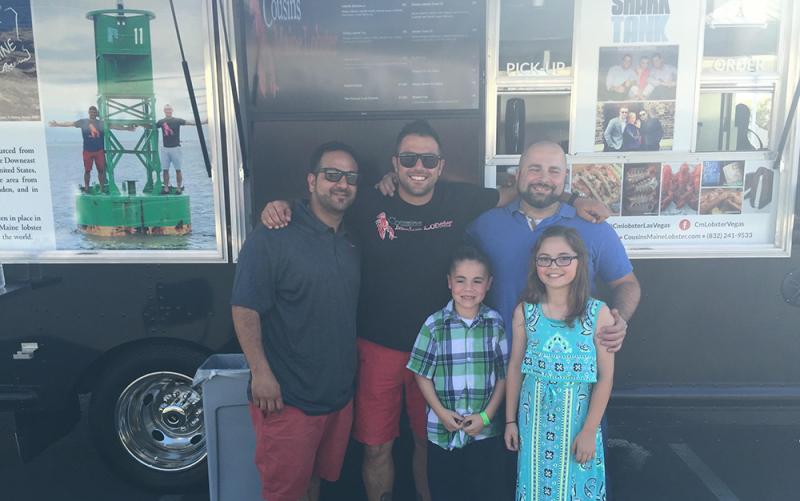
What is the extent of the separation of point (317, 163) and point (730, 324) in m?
2.25

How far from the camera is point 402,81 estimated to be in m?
2.65

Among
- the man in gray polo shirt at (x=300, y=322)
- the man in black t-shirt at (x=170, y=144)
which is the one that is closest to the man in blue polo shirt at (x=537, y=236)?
the man in gray polo shirt at (x=300, y=322)

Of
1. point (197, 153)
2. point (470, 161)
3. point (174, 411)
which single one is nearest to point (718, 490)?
point (470, 161)

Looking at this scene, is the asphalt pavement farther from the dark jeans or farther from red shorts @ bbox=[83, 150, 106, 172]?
red shorts @ bbox=[83, 150, 106, 172]

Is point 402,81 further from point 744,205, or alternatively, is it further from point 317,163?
point 744,205

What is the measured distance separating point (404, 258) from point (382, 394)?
0.65m


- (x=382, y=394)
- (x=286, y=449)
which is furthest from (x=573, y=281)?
(x=286, y=449)

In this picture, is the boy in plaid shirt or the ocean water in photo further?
the ocean water in photo

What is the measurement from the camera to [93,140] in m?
2.68

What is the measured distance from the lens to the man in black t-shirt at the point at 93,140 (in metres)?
2.68

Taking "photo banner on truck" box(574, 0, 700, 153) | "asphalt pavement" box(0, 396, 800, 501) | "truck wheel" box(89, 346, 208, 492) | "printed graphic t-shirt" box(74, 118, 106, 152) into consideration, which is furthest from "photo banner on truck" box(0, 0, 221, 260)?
"photo banner on truck" box(574, 0, 700, 153)

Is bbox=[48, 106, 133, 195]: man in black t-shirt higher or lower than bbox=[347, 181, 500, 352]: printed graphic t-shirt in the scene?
higher

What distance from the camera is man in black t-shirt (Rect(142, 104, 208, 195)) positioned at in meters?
2.68

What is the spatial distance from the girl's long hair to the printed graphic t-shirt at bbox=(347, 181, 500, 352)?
40 cm
